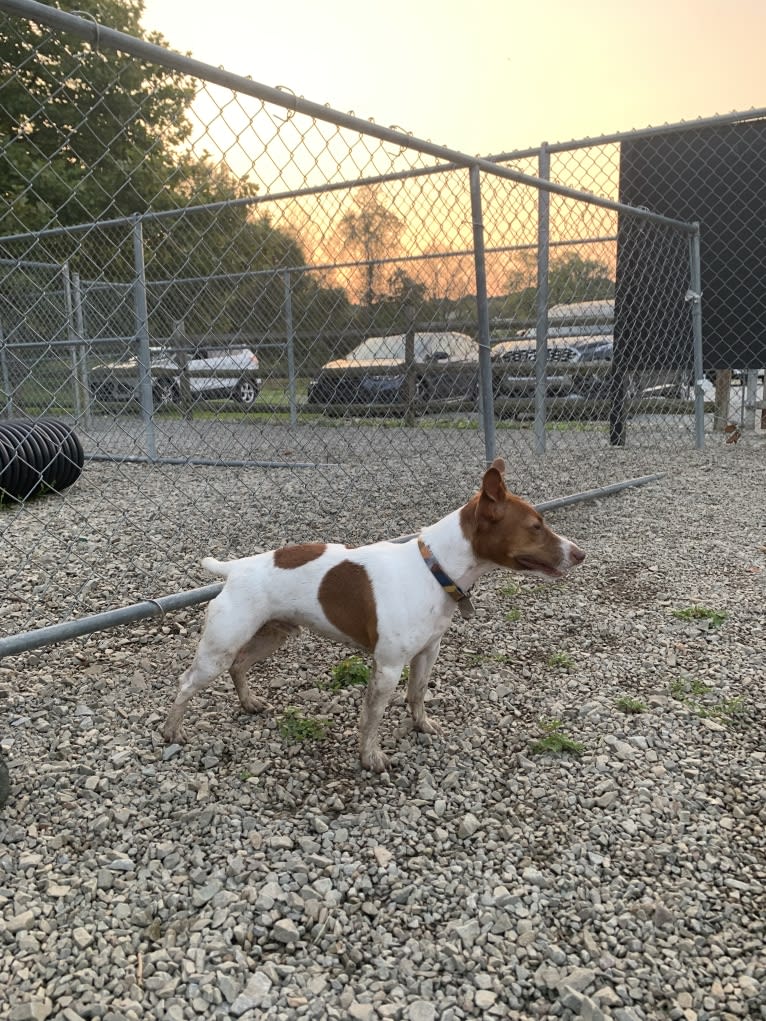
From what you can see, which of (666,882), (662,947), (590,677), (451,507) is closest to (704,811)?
(666,882)

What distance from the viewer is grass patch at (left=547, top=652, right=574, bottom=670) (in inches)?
104

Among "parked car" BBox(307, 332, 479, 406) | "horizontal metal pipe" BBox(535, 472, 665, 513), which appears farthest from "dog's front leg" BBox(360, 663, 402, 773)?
"parked car" BBox(307, 332, 479, 406)

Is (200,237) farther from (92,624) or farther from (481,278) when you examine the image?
(92,624)

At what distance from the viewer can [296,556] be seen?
214 cm

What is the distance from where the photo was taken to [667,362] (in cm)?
729

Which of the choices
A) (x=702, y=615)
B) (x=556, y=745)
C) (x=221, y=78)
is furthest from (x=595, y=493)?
(x=221, y=78)

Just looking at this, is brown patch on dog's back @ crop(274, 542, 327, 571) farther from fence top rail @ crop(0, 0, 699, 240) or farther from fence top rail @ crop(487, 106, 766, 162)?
fence top rail @ crop(487, 106, 766, 162)

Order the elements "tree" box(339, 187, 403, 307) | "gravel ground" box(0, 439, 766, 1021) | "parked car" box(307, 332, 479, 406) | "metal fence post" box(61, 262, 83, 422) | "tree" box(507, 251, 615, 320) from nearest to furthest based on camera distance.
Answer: "gravel ground" box(0, 439, 766, 1021), "tree" box(339, 187, 403, 307), "metal fence post" box(61, 262, 83, 422), "tree" box(507, 251, 615, 320), "parked car" box(307, 332, 479, 406)

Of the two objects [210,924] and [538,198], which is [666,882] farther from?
[538,198]

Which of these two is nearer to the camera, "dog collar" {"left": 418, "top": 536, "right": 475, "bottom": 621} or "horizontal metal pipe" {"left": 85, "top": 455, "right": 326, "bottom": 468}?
"dog collar" {"left": 418, "top": 536, "right": 475, "bottom": 621}

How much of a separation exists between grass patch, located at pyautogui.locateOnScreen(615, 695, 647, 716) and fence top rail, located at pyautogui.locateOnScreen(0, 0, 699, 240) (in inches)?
95.2

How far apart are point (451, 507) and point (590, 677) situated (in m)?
2.31

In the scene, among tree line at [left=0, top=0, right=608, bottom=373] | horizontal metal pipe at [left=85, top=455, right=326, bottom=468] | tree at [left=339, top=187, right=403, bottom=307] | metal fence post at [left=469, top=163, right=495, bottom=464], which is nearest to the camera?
tree line at [left=0, top=0, right=608, bottom=373]

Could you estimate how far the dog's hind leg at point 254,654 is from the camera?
90.2 inches
